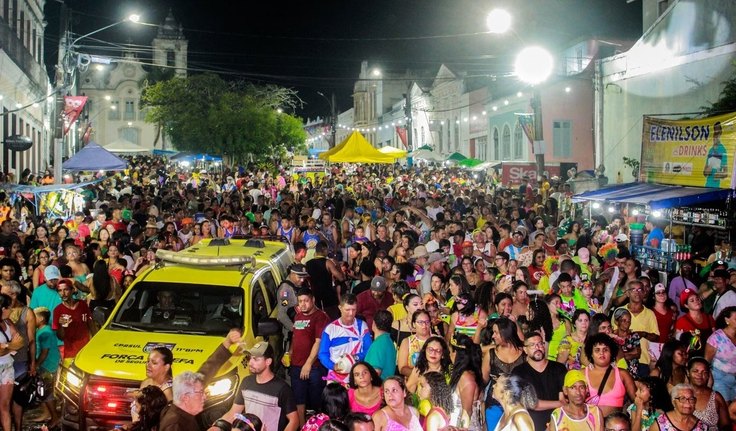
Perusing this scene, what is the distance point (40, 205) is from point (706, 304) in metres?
13.8

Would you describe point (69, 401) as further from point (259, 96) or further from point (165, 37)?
point (165, 37)

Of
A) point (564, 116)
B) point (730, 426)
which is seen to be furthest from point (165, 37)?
point (730, 426)

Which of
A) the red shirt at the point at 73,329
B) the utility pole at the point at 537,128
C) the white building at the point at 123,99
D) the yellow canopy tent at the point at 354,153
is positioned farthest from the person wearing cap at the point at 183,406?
the white building at the point at 123,99

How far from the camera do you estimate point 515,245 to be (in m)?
13.5

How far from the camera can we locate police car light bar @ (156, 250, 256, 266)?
8508 mm

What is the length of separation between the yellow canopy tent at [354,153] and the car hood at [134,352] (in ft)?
62.1

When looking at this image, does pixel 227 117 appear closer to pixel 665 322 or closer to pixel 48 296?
pixel 48 296

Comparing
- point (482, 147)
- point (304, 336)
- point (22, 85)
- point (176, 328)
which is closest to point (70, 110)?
point (22, 85)

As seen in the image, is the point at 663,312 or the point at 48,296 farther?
the point at 48,296

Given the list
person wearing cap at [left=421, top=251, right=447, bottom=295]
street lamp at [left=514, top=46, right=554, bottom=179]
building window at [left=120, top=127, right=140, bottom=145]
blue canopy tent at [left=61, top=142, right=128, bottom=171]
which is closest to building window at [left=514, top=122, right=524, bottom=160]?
street lamp at [left=514, top=46, right=554, bottom=179]

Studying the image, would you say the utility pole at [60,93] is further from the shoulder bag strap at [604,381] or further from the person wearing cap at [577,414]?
the person wearing cap at [577,414]

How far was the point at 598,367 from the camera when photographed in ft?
21.7

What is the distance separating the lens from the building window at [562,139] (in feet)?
124

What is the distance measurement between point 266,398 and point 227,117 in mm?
42979
